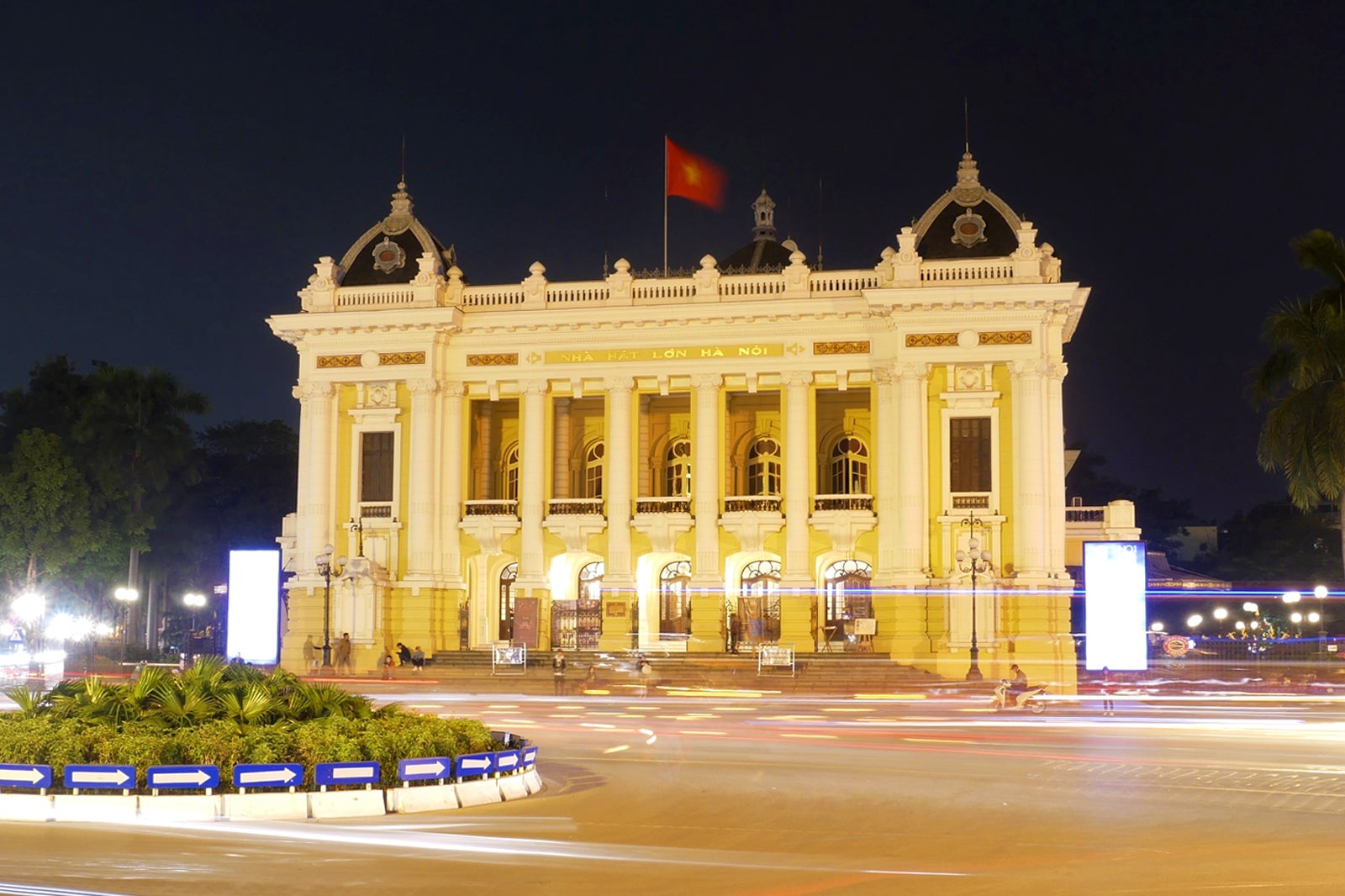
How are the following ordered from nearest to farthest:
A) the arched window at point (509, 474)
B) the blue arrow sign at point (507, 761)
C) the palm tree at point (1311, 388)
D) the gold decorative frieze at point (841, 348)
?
the blue arrow sign at point (507, 761) < the palm tree at point (1311, 388) < the gold decorative frieze at point (841, 348) < the arched window at point (509, 474)

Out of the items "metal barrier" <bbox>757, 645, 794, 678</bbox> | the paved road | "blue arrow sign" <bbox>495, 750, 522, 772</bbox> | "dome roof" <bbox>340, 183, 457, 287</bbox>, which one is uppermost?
"dome roof" <bbox>340, 183, 457, 287</bbox>

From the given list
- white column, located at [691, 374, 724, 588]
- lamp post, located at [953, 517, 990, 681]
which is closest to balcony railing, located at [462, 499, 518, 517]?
white column, located at [691, 374, 724, 588]

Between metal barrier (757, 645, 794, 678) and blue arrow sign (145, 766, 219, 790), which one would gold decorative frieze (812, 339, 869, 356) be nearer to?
metal barrier (757, 645, 794, 678)

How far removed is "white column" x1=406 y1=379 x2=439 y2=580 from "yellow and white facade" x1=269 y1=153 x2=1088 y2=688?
8 cm

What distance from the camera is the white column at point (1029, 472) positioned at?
2005 inches

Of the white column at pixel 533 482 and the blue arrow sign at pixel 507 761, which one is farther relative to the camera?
the white column at pixel 533 482

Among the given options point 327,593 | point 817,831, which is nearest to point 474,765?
point 817,831

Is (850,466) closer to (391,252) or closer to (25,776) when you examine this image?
(391,252)

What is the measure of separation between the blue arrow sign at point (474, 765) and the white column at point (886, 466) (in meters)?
34.1

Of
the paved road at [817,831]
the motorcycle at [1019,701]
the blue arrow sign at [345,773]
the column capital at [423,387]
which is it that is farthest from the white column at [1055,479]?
the blue arrow sign at [345,773]

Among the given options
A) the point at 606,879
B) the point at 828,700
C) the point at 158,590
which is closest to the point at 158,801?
the point at 606,879

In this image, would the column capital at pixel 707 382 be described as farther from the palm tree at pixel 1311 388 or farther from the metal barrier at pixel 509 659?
the palm tree at pixel 1311 388

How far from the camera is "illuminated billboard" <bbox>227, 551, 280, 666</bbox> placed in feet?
178

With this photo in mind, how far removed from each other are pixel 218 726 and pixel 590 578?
39243mm
